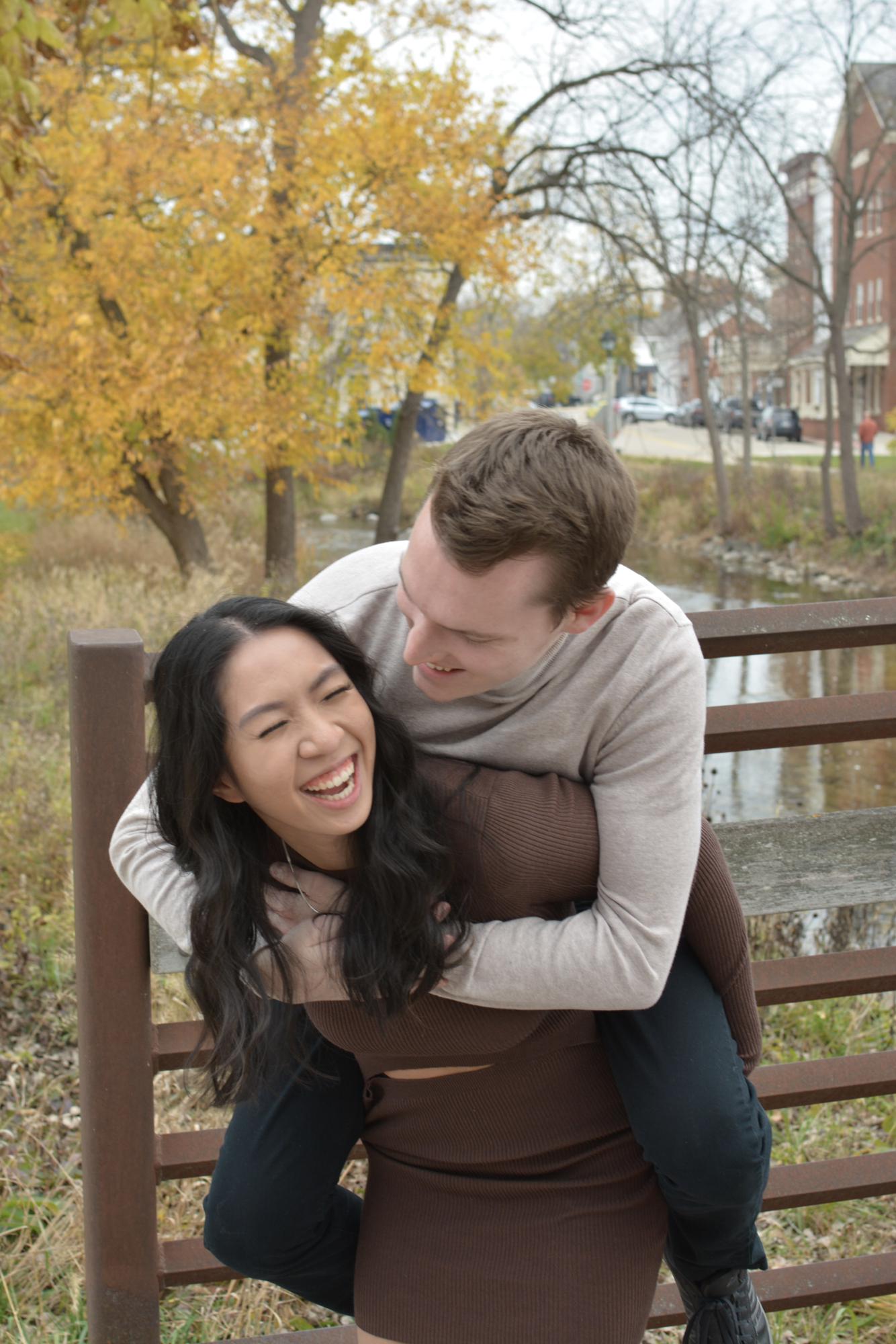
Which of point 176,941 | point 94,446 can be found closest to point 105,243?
point 94,446

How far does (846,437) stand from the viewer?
19219mm

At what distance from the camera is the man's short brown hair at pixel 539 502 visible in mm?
1781

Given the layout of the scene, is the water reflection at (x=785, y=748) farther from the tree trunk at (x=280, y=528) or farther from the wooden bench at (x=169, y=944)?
the tree trunk at (x=280, y=528)

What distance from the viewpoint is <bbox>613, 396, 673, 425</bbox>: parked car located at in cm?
5128

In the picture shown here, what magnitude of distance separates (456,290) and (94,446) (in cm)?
502

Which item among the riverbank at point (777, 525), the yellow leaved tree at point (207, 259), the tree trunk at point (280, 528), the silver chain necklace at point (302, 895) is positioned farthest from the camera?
the riverbank at point (777, 525)

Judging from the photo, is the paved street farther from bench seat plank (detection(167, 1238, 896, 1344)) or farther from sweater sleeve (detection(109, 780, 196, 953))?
sweater sleeve (detection(109, 780, 196, 953))

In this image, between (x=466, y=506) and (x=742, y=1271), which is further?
(x=742, y=1271)

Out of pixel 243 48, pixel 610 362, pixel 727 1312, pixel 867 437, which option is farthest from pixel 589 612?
pixel 867 437

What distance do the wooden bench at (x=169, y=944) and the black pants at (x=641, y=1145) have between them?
0.20 meters

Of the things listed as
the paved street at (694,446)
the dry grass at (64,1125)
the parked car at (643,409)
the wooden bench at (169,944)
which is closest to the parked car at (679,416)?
the parked car at (643,409)

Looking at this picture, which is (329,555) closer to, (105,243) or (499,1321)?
(105,243)

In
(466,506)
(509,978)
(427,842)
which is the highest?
(466,506)

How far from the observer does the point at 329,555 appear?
19531 mm
